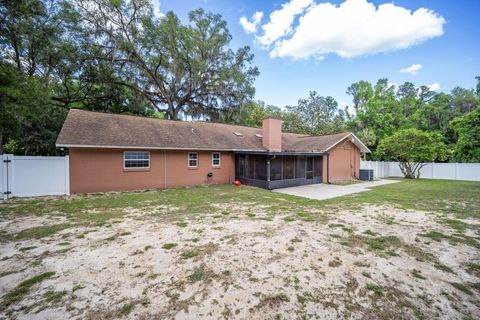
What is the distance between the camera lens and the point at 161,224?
18.1 feet

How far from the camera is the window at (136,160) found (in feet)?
35.1

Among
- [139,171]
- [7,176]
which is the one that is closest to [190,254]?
[139,171]

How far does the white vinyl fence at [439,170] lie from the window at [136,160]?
17.8 m

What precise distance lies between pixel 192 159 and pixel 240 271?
10000mm

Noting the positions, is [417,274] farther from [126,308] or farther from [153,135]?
[153,135]

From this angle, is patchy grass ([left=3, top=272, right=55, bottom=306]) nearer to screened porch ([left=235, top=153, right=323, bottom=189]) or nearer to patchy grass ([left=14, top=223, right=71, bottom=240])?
patchy grass ([left=14, top=223, right=71, bottom=240])

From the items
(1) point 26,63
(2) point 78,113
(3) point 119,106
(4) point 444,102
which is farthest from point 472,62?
(1) point 26,63

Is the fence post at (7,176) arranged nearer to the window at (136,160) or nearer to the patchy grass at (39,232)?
the window at (136,160)

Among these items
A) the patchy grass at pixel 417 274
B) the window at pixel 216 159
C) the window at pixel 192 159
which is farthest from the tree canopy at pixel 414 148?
the patchy grass at pixel 417 274

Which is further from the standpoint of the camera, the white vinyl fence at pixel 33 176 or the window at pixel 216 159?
the window at pixel 216 159

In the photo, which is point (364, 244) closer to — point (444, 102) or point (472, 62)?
point (472, 62)

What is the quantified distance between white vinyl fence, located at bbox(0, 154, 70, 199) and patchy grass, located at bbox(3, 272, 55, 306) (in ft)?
25.5

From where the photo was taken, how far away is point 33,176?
28.7 feet

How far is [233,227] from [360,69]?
68.2 feet
